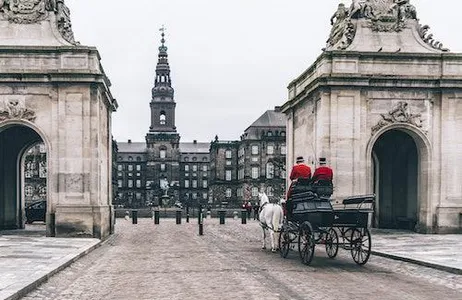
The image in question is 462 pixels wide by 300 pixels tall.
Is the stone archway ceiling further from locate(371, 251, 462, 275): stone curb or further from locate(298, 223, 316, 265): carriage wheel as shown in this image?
locate(298, 223, 316, 265): carriage wheel

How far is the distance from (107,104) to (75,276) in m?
16.2

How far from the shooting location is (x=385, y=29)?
26.6 metres

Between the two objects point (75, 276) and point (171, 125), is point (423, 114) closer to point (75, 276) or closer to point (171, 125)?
point (75, 276)

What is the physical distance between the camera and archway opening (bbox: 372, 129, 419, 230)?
2936 centimetres

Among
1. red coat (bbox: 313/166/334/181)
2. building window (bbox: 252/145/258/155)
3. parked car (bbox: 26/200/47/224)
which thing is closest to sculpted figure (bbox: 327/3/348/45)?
red coat (bbox: 313/166/334/181)

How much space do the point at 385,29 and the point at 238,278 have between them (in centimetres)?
1676

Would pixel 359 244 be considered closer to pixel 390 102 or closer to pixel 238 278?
pixel 238 278

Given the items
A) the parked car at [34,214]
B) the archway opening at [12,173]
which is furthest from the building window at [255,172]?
the archway opening at [12,173]

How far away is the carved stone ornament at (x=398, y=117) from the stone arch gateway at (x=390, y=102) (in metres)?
0.04

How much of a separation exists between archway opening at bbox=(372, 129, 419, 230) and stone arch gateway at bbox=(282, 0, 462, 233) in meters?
2.44

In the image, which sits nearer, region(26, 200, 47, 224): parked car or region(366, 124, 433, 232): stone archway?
region(366, 124, 433, 232): stone archway

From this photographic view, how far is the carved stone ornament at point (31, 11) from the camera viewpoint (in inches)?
974

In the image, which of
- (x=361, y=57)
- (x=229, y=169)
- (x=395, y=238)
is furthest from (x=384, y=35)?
(x=229, y=169)

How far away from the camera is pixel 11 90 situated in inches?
947
